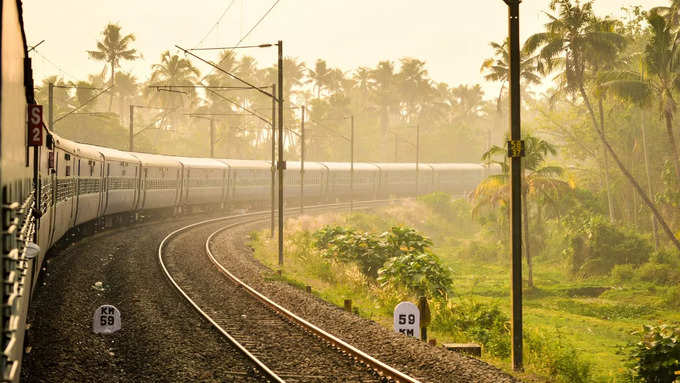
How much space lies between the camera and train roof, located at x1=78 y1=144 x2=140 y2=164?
1086 inches

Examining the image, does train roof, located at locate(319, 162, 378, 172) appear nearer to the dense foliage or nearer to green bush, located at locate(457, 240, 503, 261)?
green bush, located at locate(457, 240, 503, 261)

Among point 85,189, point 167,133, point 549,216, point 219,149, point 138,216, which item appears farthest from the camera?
point 167,133

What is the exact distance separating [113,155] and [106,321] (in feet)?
60.6

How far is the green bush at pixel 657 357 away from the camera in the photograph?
1062 cm

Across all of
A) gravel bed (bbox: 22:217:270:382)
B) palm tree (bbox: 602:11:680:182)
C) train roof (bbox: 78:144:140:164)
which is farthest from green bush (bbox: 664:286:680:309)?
train roof (bbox: 78:144:140:164)

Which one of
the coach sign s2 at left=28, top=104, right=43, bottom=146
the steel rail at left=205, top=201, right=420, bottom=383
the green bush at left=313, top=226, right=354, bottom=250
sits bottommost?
the steel rail at left=205, top=201, right=420, bottom=383

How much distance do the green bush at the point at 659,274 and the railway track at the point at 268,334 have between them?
67.1 feet

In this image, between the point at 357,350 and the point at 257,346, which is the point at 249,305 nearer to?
the point at 257,346

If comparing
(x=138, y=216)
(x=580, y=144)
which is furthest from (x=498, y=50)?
(x=138, y=216)

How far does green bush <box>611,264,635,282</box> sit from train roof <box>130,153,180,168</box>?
23754 millimetres

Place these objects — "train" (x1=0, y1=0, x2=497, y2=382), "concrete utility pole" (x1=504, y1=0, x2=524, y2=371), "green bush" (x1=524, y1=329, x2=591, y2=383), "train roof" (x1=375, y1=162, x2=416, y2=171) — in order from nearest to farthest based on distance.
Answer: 1. "train" (x1=0, y1=0, x2=497, y2=382)
2. "concrete utility pole" (x1=504, y1=0, x2=524, y2=371)
3. "green bush" (x1=524, y1=329, x2=591, y2=383)
4. "train roof" (x1=375, y1=162, x2=416, y2=171)

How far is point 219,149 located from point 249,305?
7888 centimetres

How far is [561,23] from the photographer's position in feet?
124

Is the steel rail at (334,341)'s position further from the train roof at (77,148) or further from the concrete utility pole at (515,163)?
the train roof at (77,148)
